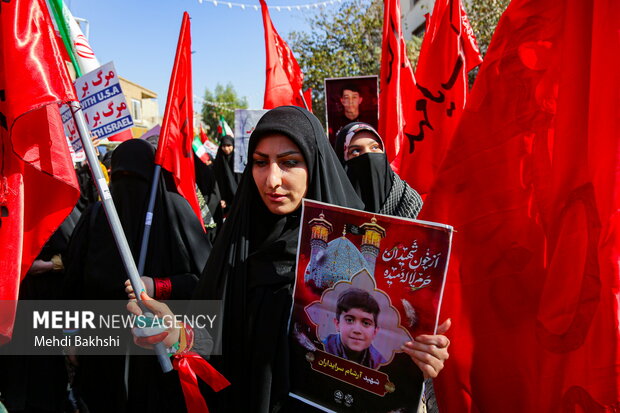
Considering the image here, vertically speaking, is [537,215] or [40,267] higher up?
[537,215]

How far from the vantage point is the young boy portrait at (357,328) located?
4.35 ft

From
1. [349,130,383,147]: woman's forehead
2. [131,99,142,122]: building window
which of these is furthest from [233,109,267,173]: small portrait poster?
[131,99,142,122]: building window

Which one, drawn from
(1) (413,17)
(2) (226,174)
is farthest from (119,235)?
(1) (413,17)

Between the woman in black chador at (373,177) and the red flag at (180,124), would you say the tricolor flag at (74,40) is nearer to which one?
the red flag at (180,124)

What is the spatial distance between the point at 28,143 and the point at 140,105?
41656mm

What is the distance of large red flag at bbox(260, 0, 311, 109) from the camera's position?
15.7 ft

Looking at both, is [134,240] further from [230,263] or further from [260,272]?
[260,272]

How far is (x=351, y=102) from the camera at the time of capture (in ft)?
16.9

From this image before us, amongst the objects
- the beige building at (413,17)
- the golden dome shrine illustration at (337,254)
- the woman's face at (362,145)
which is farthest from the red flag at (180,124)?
the beige building at (413,17)

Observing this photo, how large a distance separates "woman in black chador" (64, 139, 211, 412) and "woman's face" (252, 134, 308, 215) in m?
1.17

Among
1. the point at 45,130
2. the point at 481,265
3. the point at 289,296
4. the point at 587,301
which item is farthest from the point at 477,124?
the point at 45,130

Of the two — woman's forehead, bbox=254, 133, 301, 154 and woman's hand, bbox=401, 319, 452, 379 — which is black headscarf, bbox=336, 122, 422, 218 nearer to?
woman's forehead, bbox=254, 133, 301, 154

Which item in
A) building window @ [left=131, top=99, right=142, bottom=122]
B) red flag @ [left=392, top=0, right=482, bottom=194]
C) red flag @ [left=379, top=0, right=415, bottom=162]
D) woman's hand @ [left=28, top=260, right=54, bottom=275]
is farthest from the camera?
building window @ [left=131, top=99, right=142, bottom=122]

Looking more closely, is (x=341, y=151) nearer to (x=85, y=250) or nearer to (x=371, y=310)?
(x=85, y=250)
